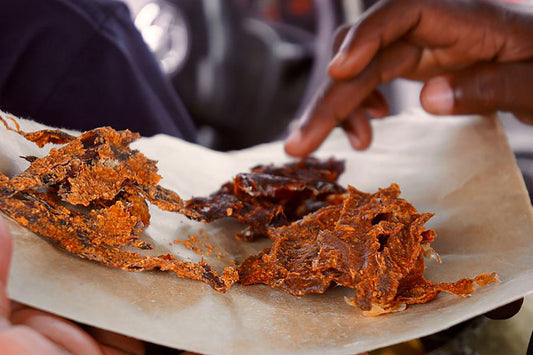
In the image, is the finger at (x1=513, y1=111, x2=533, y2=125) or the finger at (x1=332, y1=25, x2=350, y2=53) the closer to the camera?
the finger at (x1=513, y1=111, x2=533, y2=125)

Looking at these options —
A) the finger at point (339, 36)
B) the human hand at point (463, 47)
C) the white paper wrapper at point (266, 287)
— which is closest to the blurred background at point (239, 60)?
the finger at point (339, 36)

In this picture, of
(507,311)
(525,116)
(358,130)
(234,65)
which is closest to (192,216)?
(507,311)

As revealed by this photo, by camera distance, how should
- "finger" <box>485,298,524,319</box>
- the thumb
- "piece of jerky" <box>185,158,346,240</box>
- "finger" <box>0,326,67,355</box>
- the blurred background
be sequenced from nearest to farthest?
"finger" <box>0,326,67,355</box>, "finger" <box>485,298,524,319</box>, "piece of jerky" <box>185,158,346,240</box>, the thumb, the blurred background

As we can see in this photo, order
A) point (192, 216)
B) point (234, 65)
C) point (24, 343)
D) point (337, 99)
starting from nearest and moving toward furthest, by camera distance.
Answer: point (24, 343) → point (192, 216) → point (337, 99) → point (234, 65)

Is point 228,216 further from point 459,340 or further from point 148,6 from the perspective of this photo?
point 148,6

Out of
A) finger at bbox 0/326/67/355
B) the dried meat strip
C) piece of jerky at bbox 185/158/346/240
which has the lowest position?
finger at bbox 0/326/67/355

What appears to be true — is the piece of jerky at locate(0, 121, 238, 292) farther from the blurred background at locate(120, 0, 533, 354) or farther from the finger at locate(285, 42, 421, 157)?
the blurred background at locate(120, 0, 533, 354)

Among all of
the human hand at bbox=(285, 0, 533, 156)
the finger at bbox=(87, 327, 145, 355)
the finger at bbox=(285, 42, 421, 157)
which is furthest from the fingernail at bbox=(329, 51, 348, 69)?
the finger at bbox=(87, 327, 145, 355)

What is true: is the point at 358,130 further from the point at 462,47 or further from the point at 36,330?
the point at 36,330
